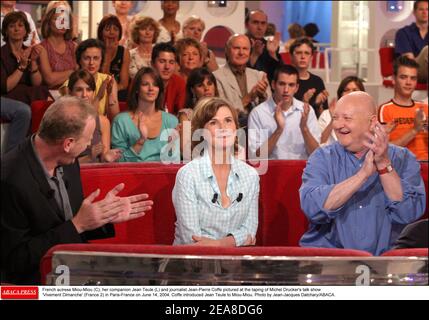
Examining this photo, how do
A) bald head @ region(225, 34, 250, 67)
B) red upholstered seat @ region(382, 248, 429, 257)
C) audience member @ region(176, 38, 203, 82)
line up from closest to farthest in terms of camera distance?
red upholstered seat @ region(382, 248, 429, 257), bald head @ region(225, 34, 250, 67), audience member @ region(176, 38, 203, 82)

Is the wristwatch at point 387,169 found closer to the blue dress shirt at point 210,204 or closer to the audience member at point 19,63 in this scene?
the blue dress shirt at point 210,204

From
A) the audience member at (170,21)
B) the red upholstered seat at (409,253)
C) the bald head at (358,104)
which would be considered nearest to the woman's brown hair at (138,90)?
the bald head at (358,104)

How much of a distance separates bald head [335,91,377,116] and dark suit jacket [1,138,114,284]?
561 mm

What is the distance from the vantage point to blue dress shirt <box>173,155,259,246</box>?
1.96m

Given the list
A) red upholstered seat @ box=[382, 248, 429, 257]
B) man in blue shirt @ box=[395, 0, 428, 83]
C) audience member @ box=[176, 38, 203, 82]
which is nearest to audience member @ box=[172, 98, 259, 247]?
red upholstered seat @ box=[382, 248, 429, 257]

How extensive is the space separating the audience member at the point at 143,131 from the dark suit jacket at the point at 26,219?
0.63 meters

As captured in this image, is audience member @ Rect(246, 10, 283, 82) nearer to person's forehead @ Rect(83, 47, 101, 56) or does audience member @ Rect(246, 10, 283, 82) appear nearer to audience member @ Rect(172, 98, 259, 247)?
person's forehead @ Rect(83, 47, 101, 56)

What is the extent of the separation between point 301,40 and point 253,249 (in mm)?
2210

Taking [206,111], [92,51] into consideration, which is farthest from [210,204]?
[92,51]

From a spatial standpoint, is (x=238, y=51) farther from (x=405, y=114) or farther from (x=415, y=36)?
(x=415, y=36)

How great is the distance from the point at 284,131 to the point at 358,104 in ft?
2.01

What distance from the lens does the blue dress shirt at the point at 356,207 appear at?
6.28ft

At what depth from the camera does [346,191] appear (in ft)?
6.03

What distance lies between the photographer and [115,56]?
300cm
